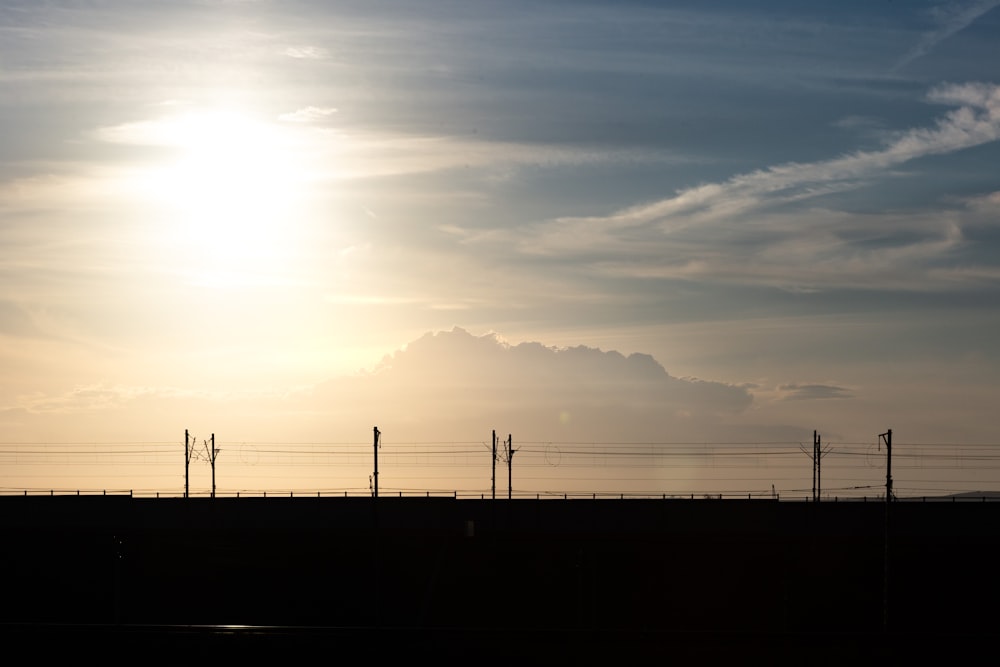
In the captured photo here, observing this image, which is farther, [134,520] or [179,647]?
[134,520]

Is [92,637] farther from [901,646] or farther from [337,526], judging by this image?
[337,526]

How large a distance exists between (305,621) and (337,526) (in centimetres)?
2330

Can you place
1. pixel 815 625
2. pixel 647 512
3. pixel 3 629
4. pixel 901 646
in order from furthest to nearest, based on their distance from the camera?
pixel 647 512 → pixel 815 625 → pixel 3 629 → pixel 901 646

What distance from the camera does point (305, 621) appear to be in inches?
3612

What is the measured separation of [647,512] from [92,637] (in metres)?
63.0

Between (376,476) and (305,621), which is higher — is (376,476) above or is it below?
above

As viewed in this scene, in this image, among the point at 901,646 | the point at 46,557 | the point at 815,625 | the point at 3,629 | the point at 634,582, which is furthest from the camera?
the point at 46,557

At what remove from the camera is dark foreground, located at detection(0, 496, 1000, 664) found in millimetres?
92312

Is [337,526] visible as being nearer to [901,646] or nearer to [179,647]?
[179,647]

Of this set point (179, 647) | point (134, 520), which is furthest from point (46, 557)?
point (179, 647)

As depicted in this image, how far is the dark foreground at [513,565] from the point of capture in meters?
92.3

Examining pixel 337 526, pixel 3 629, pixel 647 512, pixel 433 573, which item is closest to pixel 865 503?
pixel 647 512

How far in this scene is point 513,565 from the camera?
331 feet

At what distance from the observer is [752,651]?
2126 inches
